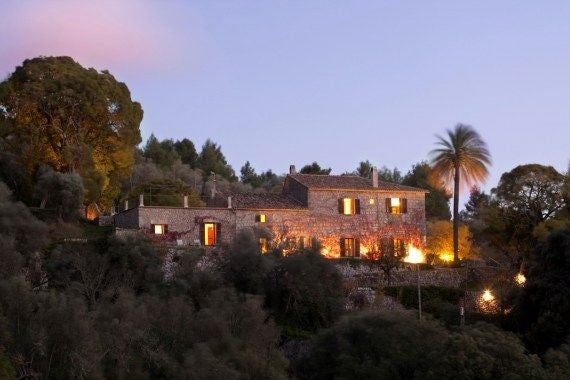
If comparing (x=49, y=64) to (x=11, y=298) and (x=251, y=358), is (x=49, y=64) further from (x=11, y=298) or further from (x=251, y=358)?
(x=251, y=358)

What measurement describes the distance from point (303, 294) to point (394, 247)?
1103 centimetres

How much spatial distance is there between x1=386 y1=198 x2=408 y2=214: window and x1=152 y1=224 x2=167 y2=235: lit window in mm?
12480

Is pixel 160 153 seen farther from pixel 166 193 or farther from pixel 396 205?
pixel 396 205

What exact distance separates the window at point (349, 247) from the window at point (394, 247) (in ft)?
4.83

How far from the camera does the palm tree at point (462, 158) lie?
4788cm

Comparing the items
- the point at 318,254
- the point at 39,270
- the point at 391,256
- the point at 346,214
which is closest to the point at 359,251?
the point at 346,214

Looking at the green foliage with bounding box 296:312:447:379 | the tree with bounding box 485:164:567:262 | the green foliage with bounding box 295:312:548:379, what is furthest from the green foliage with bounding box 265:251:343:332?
the tree with bounding box 485:164:567:262

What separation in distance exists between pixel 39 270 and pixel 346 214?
17663 mm

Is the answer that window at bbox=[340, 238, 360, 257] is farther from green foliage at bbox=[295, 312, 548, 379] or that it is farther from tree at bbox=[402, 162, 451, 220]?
tree at bbox=[402, 162, 451, 220]

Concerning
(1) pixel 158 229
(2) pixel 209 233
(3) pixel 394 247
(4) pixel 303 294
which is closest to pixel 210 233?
(2) pixel 209 233

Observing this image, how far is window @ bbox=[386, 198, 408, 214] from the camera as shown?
47.9 meters

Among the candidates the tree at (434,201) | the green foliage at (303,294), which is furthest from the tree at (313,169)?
the green foliage at (303,294)

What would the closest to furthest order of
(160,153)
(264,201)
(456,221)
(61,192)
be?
(61,192) → (264,201) → (456,221) → (160,153)

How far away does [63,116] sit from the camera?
45.2 metres
